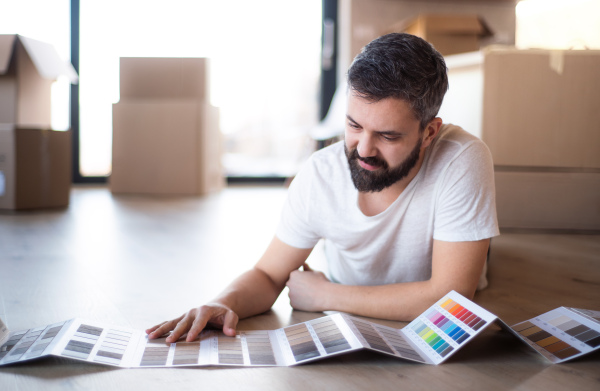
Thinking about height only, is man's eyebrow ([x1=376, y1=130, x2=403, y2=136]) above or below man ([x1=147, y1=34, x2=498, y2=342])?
above

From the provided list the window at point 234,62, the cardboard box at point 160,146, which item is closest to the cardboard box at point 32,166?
the cardboard box at point 160,146

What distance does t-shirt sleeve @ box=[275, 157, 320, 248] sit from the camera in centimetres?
133

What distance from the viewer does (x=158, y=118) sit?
416 centimetres

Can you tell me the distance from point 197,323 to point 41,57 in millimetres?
2869

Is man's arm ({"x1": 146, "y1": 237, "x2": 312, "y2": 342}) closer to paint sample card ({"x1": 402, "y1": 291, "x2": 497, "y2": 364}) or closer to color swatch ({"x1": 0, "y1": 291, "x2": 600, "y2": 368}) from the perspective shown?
color swatch ({"x1": 0, "y1": 291, "x2": 600, "y2": 368})

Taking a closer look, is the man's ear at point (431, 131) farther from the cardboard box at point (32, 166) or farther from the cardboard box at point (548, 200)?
the cardboard box at point (32, 166)

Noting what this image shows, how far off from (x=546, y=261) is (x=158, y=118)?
2.84 metres

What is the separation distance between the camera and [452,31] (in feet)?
11.3

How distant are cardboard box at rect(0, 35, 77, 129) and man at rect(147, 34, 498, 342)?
2404 mm

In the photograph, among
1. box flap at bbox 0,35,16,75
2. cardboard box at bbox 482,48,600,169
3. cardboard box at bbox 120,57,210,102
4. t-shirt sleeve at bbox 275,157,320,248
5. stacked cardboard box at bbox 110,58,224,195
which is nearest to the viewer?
t-shirt sleeve at bbox 275,157,320,248

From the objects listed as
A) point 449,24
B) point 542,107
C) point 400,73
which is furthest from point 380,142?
point 449,24

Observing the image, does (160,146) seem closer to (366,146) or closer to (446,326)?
(366,146)

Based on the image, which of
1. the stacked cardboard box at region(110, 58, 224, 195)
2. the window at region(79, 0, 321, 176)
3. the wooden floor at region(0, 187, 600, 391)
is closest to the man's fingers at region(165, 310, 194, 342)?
the wooden floor at region(0, 187, 600, 391)

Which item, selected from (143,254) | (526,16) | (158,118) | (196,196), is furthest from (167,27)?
(143,254)
